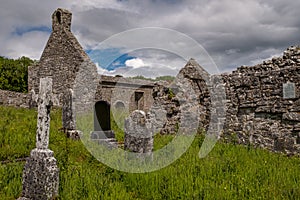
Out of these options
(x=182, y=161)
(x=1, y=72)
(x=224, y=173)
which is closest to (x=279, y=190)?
(x=224, y=173)

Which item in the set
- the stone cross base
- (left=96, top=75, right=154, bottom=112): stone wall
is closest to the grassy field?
the stone cross base

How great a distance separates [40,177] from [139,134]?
10.8ft

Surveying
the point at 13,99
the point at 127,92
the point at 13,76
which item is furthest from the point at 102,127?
the point at 13,76

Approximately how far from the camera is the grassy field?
4.99m

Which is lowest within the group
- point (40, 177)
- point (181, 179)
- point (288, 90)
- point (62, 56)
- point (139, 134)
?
point (181, 179)

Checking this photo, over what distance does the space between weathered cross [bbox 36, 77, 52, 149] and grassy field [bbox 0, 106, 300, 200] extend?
84 centimetres

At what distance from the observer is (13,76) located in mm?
29359

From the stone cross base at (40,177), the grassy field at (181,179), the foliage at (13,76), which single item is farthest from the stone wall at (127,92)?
the stone cross base at (40,177)

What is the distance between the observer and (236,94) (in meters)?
10.7

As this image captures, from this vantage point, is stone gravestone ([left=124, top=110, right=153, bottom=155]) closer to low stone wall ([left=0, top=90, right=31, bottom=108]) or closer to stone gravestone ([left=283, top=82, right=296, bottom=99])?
stone gravestone ([left=283, top=82, right=296, bottom=99])

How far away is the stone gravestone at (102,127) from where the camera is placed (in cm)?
976

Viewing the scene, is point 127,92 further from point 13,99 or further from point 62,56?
point 13,99

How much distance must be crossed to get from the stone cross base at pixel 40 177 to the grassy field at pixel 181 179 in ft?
0.70

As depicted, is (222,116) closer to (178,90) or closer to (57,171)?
(178,90)
